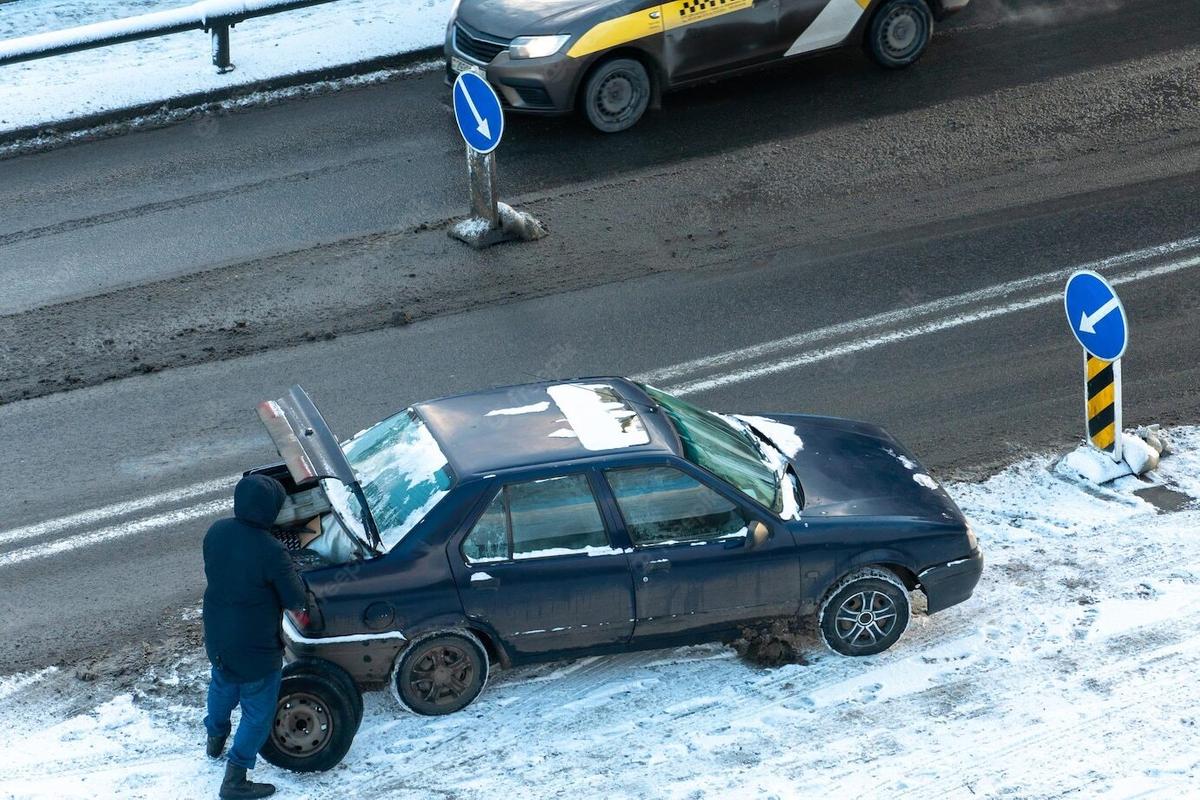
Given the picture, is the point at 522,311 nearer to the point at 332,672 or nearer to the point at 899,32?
the point at 332,672

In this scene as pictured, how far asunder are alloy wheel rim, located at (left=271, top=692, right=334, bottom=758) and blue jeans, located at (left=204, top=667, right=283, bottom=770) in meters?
0.10

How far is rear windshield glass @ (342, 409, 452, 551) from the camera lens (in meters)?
7.39

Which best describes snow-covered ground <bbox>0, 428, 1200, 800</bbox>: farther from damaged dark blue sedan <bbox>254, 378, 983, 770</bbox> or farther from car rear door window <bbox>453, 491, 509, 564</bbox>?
car rear door window <bbox>453, 491, 509, 564</bbox>

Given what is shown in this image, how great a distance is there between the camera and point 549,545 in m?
7.45

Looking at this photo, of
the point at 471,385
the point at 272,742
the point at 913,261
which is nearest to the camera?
the point at 272,742

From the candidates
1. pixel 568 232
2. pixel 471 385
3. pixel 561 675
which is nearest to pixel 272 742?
pixel 561 675

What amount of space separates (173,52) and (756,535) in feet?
36.8

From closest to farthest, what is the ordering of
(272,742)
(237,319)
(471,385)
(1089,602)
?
(272,742), (1089,602), (471,385), (237,319)

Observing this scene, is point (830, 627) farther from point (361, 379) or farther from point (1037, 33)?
point (1037, 33)

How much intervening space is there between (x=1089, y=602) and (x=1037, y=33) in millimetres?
9677

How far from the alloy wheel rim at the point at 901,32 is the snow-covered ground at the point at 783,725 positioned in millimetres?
8309

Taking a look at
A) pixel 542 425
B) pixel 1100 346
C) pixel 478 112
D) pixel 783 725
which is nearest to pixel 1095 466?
pixel 1100 346

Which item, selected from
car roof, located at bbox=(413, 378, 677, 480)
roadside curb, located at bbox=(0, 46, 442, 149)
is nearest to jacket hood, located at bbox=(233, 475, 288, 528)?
car roof, located at bbox=(413, 378, 677, 480)

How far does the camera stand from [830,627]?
8.01 metres
